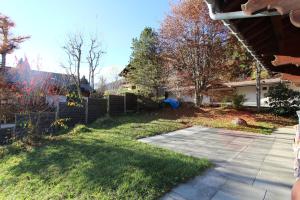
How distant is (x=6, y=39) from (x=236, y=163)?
9.50 m

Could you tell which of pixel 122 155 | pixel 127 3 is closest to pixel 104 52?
pixel 127 3

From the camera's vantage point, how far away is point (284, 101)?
13375 mm

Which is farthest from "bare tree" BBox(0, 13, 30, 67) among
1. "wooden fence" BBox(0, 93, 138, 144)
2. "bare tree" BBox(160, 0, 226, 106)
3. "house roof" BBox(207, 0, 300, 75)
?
"house roof" BBox(207, 0, 300, 75)

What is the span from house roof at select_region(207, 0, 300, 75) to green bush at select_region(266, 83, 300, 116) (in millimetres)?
10666

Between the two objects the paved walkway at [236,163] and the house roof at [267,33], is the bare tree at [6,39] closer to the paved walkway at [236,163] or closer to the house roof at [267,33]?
the paved walkway at [236,163]

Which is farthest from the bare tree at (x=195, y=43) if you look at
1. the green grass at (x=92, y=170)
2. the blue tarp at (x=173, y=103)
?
the green grass at (x=92, y=170)

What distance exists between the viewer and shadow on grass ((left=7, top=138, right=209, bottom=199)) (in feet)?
12.9

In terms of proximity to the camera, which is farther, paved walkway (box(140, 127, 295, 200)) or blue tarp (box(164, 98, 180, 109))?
blue tarp (box(164, 98, 180, 109))

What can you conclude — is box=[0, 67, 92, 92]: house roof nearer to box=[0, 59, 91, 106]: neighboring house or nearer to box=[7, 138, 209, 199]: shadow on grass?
box=[0, 59, 91, 106]: neighboring house

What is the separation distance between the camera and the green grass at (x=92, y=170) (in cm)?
390

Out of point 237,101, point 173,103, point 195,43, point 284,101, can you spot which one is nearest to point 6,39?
point 195,43

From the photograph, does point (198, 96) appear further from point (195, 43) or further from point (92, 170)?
point (92, 170)

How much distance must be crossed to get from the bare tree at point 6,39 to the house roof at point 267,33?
931 centimetres

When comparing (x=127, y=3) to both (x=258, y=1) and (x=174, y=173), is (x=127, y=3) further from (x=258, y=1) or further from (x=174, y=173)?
(x=258, y=1)
